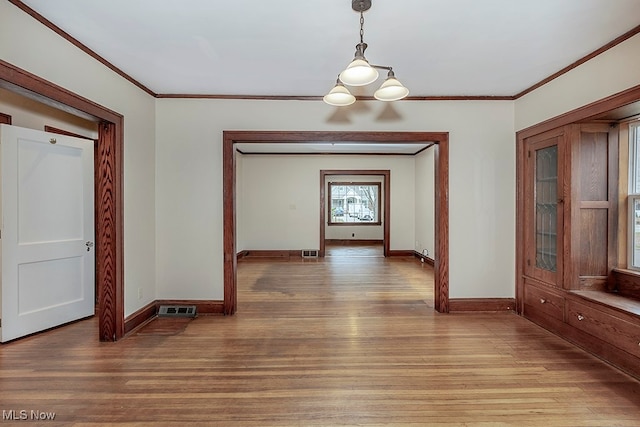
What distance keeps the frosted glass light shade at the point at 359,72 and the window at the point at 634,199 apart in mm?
2586

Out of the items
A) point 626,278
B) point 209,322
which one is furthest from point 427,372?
point 209,322

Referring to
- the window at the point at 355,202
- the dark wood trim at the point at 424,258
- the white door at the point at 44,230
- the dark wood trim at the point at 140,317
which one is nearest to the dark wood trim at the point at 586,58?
the dark wood trim at the point at 424,258

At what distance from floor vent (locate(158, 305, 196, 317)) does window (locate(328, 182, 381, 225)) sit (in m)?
7.75

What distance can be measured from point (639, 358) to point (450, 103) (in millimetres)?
2824

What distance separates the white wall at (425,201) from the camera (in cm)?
644

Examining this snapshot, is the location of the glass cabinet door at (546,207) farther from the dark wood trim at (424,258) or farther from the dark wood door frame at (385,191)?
the dark wood door frame at (385,191)

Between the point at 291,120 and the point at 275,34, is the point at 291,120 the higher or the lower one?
the lower one

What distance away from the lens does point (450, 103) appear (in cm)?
381

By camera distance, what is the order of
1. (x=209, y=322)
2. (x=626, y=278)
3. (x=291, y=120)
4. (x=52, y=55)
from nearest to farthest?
(x=52, y=55) < (x=626, y=278) < (x=209, y=322) < (x=291, y=120)

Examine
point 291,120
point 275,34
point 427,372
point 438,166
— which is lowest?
point 427,372

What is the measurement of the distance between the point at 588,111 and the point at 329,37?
2.23 m

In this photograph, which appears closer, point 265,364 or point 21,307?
point 265,364

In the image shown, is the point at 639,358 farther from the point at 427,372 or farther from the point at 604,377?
the point at 427,372

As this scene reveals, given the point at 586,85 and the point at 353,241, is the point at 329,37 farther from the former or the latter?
the point at 353,241
